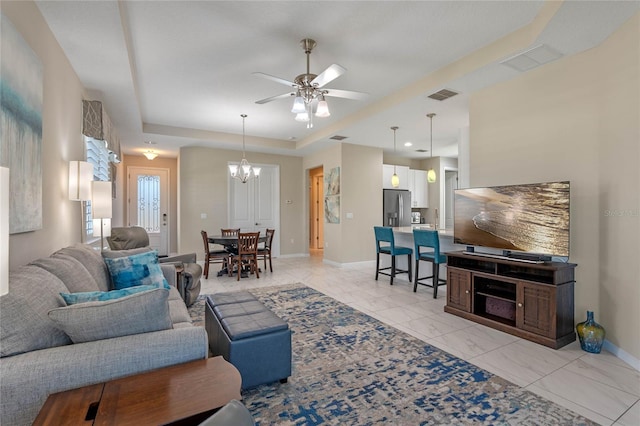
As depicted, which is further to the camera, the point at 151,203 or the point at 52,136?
the point at 151,203

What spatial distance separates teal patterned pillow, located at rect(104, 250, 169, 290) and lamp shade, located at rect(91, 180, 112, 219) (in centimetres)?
67

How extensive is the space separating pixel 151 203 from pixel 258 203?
9.47 feet

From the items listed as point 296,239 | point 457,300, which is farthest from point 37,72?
point 296,239

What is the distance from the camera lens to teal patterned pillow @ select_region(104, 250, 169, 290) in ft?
8.70

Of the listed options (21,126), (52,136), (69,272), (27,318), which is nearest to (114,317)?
(27,318)

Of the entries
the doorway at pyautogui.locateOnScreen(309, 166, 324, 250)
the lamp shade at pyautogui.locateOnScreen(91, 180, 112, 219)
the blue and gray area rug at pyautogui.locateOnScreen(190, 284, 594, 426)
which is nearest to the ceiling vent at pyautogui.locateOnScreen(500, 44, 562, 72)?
the blue and gray area rug at pyautogui.locateOnScreen(190, 284, 594, 426)

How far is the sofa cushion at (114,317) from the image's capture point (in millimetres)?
1290

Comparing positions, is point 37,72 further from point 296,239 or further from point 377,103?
point 296,239

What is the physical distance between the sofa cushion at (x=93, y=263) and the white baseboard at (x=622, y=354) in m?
4.18

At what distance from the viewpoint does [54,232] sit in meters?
2.61

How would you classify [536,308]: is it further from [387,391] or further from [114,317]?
[114,317]

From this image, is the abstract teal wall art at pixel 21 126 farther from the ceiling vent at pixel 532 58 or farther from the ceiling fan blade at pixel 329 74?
the ceiling vent at pixel 532 58

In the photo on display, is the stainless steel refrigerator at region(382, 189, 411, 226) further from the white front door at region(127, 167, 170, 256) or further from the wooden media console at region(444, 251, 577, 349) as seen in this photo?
the white front door at region(127, 167, 170, 256)

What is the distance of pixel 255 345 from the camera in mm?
2076
